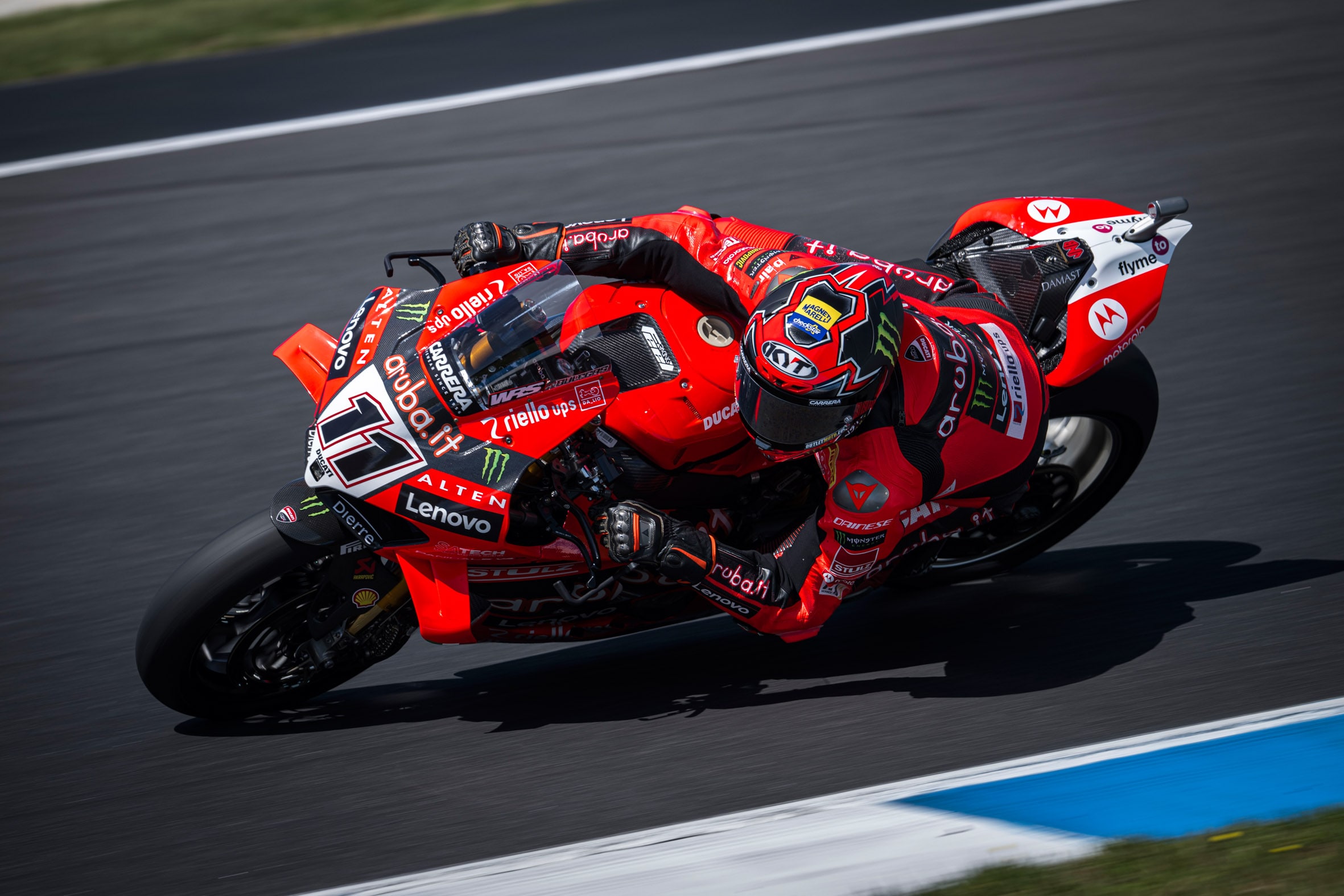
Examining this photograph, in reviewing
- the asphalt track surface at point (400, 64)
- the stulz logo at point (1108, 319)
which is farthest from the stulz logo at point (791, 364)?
the asphalt track surface at point (400, 64)

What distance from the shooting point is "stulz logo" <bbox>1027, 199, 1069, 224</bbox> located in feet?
13.6

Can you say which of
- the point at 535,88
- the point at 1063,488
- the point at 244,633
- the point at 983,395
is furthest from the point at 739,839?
the point at 535,88

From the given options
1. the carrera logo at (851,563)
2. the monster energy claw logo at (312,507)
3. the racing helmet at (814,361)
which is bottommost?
the carrera logo at (851,563)

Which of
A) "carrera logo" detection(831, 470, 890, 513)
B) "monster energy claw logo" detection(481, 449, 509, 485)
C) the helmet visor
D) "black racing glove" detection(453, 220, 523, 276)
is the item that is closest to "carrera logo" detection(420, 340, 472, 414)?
"monster energy claw logo" detection(481, 449, 509, 485)

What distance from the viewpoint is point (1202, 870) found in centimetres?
313

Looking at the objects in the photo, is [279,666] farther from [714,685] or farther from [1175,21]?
[1175,21]

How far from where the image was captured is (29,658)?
14.2 ft

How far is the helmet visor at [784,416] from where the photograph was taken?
10.4ft

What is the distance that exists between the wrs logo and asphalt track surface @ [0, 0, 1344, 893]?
40.6 inches

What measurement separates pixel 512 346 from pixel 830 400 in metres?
0.89

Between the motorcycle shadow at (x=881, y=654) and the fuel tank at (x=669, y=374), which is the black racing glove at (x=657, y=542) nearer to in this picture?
the fuel tank at (x=669, y=374)

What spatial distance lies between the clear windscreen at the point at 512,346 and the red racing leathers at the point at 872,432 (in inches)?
12.4

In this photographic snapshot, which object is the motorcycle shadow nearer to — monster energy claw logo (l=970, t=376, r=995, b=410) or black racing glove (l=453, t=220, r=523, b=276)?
monster energy claw logo (l=970, t=376, r=995, b=410)

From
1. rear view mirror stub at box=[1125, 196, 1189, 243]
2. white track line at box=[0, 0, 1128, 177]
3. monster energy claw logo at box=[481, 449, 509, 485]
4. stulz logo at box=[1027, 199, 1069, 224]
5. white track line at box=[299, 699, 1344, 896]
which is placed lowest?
white track line at box=[299, 699, 1344, 896]
